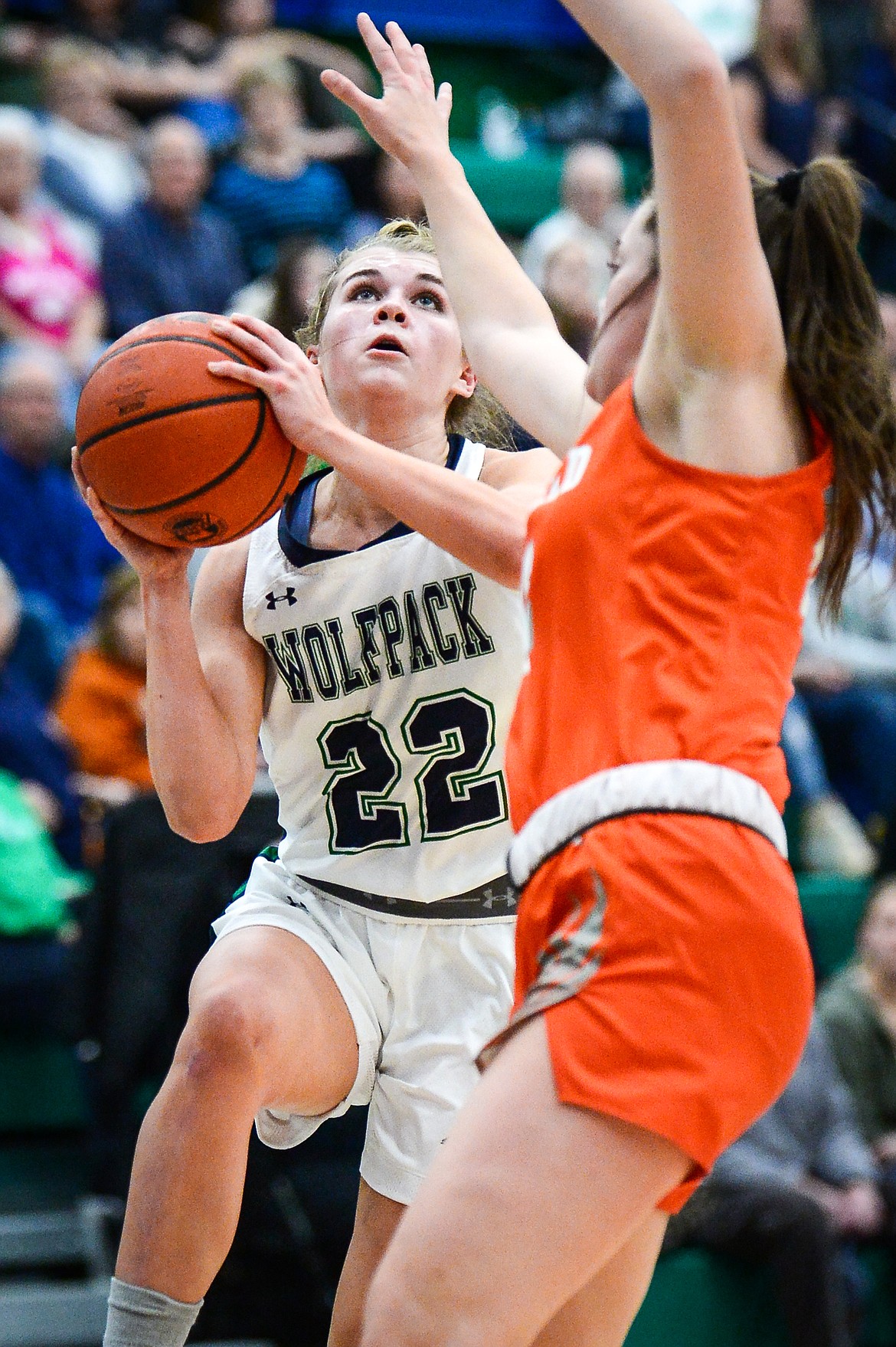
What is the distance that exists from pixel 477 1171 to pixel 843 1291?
13.8 ft

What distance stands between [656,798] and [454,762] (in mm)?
1077

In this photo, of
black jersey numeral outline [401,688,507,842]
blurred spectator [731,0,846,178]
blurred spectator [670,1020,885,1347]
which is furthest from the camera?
blurred spectator [731,0,846,178]

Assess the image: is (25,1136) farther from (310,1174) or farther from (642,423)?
(642,423)

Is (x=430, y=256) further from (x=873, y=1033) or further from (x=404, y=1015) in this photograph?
(x=873, y=1033)

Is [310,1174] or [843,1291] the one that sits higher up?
[310,1174]

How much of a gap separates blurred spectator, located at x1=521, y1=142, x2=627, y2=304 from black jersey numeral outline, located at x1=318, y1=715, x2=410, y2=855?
612cm

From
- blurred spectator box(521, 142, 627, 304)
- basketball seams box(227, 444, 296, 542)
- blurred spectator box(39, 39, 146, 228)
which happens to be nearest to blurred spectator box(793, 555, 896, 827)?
blurred spectator box(521, 142, 627, 304)

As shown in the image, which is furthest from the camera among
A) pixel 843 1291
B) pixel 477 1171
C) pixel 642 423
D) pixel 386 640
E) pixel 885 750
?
pixel 885 750

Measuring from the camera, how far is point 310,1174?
17.2 feet

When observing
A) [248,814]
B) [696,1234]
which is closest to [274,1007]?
[248,814]

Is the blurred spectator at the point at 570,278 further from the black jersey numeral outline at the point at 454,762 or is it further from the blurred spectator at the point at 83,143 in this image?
the black jersey numeral outline at the point at 454,762

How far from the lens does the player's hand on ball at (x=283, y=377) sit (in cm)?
279

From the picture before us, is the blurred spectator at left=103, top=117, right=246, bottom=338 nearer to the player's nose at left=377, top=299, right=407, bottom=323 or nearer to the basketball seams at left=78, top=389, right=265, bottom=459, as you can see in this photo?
the player's nose at left=377, top=299, right=407, bottom=323

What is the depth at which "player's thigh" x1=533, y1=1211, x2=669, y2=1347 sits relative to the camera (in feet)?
7.84
